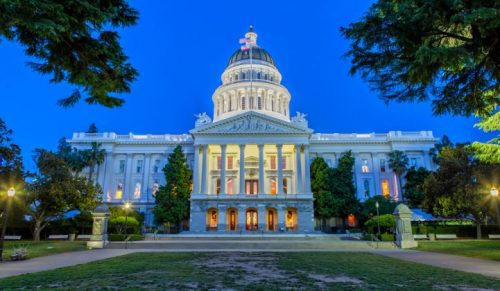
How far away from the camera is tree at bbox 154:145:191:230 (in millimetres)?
44875

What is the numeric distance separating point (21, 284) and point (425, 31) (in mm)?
12613

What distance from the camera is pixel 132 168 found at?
56.9 m

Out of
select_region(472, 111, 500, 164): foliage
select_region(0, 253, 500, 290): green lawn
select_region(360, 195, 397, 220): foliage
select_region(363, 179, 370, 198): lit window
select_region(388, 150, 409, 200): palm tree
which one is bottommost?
select_region(0, 253, 500, 290): green lawn

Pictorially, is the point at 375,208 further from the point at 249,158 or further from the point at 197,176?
the point at 197,176

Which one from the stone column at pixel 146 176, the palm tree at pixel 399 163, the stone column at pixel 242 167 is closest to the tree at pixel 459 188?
the palm tree at pixel 399 163

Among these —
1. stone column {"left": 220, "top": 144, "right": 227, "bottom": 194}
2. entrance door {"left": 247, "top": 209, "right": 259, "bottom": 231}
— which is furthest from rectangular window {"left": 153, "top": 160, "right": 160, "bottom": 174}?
entrance door {"left": 247, "top": 209, "right": 259, "bottom": 231}

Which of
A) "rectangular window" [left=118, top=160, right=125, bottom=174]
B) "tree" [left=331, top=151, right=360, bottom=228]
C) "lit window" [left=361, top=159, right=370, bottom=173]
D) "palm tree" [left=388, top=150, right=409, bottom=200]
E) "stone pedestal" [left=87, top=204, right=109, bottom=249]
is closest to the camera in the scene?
"stone pedestal" [left=87, top=204, right=109, bottom=249]

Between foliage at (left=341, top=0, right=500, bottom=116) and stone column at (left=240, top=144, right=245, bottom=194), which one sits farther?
stone column at (left=240, top=144, right=245, bottom=194)

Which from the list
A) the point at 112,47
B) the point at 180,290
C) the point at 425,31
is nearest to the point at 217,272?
the point at 180,290

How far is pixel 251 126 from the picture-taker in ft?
159

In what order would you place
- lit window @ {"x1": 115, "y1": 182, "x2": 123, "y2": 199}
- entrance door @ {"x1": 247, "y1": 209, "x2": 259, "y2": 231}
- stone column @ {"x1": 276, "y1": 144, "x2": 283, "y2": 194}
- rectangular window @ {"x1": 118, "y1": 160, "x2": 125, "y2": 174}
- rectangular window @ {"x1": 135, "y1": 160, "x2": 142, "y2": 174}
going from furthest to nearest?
rectangular window @ {"x1": 135, "y1": 160, "x2": 142, "y2": 174}, rectangular window @ {"x1": 118, "y1": 160, "x2": 125, "y2": 174}, lit window @ {"x1": 115, "y1": 182, "x2": 123, "y2": 199}, stone column @ {"x1": 276, "y1": 144, "x2": 283, "y2": 194}, entrance door @ {"x1": 247, "y1": 209, "x2": 259, "y2": 231}

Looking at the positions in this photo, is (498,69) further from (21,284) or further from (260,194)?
(260,194)

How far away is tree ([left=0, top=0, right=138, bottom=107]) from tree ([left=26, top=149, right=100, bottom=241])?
28.5 meters

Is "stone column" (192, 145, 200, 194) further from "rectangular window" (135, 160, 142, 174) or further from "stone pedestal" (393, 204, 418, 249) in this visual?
"stone pedestal" (393, 204, 418, 249)
